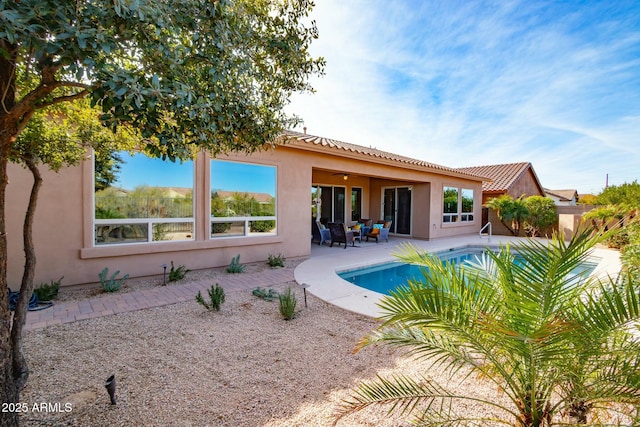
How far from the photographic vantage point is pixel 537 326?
6.00 ft

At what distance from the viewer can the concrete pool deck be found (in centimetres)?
580

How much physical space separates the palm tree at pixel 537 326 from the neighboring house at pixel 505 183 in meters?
19.4

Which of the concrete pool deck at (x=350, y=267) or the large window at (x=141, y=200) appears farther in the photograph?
the large window at (x=141, y=200)

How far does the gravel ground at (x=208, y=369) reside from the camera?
267cm

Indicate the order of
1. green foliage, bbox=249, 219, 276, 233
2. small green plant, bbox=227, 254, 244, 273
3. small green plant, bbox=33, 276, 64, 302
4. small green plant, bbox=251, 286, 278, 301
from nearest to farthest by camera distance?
1. small green plant, bbox=33, 276, 64, 302
2. small green plant, bbox=251, 286, 278, 301
3. small green plant, bbox=227, 254, 244, 273
4. green foliage, bbox=249, 219, 276, 233

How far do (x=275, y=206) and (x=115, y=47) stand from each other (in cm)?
756

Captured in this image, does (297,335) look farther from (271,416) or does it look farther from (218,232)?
(218,232)

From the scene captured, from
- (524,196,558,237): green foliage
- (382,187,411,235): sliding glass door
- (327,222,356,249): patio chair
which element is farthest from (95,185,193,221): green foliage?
(524,196,558,237): green foliage

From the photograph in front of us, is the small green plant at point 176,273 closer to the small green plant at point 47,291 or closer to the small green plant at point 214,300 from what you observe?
the small green plant at point 47,291

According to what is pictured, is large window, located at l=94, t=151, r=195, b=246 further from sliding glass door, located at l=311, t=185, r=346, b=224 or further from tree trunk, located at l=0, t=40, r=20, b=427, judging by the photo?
sliding glass door, located at l=311, t=185, r=346, b=224

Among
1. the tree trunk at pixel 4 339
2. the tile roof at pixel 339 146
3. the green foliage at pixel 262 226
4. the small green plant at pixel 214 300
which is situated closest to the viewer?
the tree trunk at pixel 4 339

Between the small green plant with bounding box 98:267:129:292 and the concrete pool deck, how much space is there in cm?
388

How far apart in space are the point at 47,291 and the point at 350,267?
711 centimetres

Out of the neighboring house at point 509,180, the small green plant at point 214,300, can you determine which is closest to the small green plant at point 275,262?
the small green plant at point 214,300
